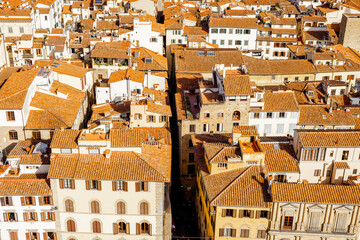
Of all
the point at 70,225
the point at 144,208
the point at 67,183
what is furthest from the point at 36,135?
the point at 144,208

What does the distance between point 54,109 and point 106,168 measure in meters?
23.6

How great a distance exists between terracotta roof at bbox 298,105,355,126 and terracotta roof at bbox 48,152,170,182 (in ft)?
104

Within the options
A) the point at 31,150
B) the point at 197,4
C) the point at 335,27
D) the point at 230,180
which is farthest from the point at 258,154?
the point at 197,4

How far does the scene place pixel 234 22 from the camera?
116812 mm

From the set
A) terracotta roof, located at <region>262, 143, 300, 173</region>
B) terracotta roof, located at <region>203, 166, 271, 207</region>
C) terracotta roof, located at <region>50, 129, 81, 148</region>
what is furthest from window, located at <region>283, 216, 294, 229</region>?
terracotta roof, located at <region>50, 129, 81, 148</region>

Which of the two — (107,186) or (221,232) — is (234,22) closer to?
(221,232)

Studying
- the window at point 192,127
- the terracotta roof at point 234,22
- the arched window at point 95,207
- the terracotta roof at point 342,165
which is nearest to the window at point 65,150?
the arched window at point 95,207

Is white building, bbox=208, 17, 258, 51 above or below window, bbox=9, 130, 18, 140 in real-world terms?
above

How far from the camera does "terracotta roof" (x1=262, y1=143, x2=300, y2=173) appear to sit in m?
61.5

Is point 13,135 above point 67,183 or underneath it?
above

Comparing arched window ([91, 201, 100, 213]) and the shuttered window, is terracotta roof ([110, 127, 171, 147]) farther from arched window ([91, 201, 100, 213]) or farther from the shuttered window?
the shuttered window

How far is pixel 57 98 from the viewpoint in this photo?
79750 mm

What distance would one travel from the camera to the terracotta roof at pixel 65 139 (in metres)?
58.2

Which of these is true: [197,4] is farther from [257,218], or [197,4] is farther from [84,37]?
[257,218]
